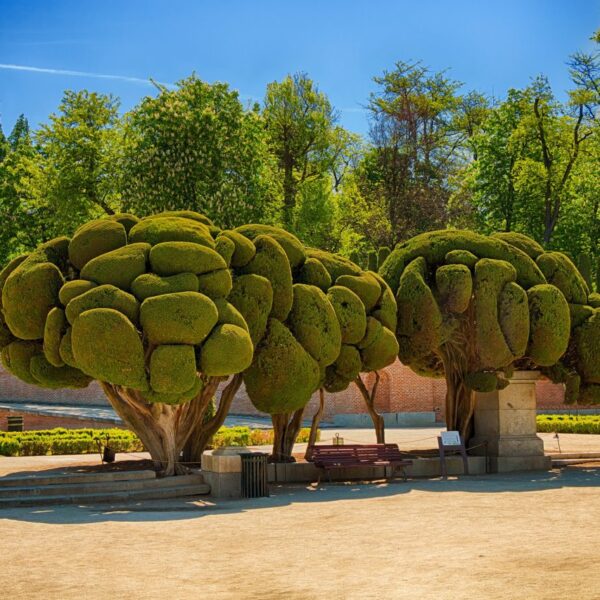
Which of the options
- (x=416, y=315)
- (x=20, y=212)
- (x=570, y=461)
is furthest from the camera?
(x=20, y=212)

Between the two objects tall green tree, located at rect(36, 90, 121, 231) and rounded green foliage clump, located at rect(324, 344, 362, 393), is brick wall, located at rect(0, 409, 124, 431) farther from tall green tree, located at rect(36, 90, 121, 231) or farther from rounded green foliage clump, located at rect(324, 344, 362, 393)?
rounded green foliage clump, located at rect(324, 344, 362, 393)

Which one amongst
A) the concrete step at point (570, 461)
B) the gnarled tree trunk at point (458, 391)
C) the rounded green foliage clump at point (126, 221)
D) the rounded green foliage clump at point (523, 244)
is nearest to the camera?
the rounded green foliage clump at point (126, 221)

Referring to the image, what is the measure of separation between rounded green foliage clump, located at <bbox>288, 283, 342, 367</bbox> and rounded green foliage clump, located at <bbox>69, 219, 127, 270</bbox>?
3.87 m

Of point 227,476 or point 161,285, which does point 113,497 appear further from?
point 161,285

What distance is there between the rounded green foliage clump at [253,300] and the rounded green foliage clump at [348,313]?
195cm

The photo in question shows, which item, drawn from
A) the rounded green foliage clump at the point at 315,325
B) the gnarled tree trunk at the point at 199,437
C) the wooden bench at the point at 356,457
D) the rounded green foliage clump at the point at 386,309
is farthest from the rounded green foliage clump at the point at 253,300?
the gnarled tree trunk at the point at 199,437

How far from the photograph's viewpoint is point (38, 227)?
1923 inches

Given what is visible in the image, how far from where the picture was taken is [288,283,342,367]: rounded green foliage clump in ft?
65.4

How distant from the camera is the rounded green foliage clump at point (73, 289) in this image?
18.0 m

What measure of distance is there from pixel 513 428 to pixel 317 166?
1359 inches

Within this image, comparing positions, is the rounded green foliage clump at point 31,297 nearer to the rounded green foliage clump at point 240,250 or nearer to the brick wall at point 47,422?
the rounded green foliage clump at point 240,250

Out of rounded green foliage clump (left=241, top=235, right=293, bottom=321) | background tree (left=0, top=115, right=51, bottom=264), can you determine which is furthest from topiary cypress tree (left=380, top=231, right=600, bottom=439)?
background tree (left=0, top=115, right=51, bottom=264)

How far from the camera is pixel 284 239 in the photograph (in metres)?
21.2

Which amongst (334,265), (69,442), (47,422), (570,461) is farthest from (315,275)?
(47,422)
